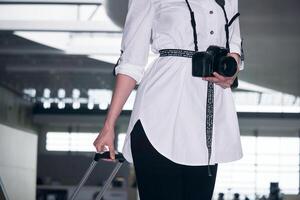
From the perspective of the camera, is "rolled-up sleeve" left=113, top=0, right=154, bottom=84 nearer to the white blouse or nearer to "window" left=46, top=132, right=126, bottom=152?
the white blouse

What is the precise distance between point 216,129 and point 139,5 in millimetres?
328

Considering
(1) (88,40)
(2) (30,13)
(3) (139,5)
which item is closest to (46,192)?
(1) (88,40)

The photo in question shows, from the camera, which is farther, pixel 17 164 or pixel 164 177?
pixel 17 164

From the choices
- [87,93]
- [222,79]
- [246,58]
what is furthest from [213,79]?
[87,93]

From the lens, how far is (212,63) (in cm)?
147

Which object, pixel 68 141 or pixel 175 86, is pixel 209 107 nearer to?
pixel 175 86

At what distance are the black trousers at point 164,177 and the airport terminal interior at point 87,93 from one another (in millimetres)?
1102

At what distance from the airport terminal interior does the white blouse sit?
3.54ft

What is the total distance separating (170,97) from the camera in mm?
1484

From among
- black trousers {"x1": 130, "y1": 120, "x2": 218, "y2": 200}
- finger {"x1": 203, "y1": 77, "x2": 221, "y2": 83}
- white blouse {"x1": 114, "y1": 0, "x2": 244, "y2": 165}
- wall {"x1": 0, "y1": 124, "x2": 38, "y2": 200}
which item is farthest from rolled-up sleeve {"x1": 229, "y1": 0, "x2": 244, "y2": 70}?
wall {"x1": 0, "y1": 124, "x2": 38, "y2": 200}

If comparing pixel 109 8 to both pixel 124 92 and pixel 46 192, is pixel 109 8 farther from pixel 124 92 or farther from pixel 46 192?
pixel 46 192

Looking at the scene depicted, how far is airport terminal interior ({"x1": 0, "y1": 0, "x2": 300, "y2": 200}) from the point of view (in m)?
10.6

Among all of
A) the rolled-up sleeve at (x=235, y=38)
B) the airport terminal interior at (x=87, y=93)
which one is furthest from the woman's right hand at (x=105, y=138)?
the airport terminal interior at (x=87, y=93)

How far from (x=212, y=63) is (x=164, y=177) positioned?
260 mm
